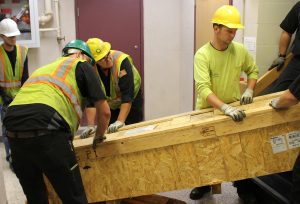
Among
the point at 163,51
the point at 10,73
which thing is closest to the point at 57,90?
the point at 10,73

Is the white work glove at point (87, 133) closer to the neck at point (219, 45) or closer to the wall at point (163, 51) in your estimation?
the neck at point (219, 45)

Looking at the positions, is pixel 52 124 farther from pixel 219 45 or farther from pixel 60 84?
pixel 219 45

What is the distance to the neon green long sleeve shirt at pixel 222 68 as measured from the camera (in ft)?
7.70

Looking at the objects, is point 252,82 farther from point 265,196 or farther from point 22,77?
point 22,77

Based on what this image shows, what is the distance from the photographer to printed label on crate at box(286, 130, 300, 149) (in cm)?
190

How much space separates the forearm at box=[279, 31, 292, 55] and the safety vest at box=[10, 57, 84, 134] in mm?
1883

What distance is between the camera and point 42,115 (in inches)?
66.6

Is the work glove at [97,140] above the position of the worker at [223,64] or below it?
below

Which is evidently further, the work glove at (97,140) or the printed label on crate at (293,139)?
the work glove at (97,140)

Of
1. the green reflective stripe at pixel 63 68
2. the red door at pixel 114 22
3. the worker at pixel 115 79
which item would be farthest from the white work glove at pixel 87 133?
the red door at pixel 114 22

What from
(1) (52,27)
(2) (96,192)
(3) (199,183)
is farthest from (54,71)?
(1) (52,27)

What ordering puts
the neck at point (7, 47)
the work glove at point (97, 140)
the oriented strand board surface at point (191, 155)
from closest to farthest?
the oriented strand board surface at point (191, 155)
the work glove at point (97, 140)
the neck at point (7, 47)

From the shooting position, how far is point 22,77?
11.8 feet

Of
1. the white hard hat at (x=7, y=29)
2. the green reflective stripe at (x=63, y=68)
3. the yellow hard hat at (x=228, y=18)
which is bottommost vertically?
the green reflective stripe at (x=63, y=68)
